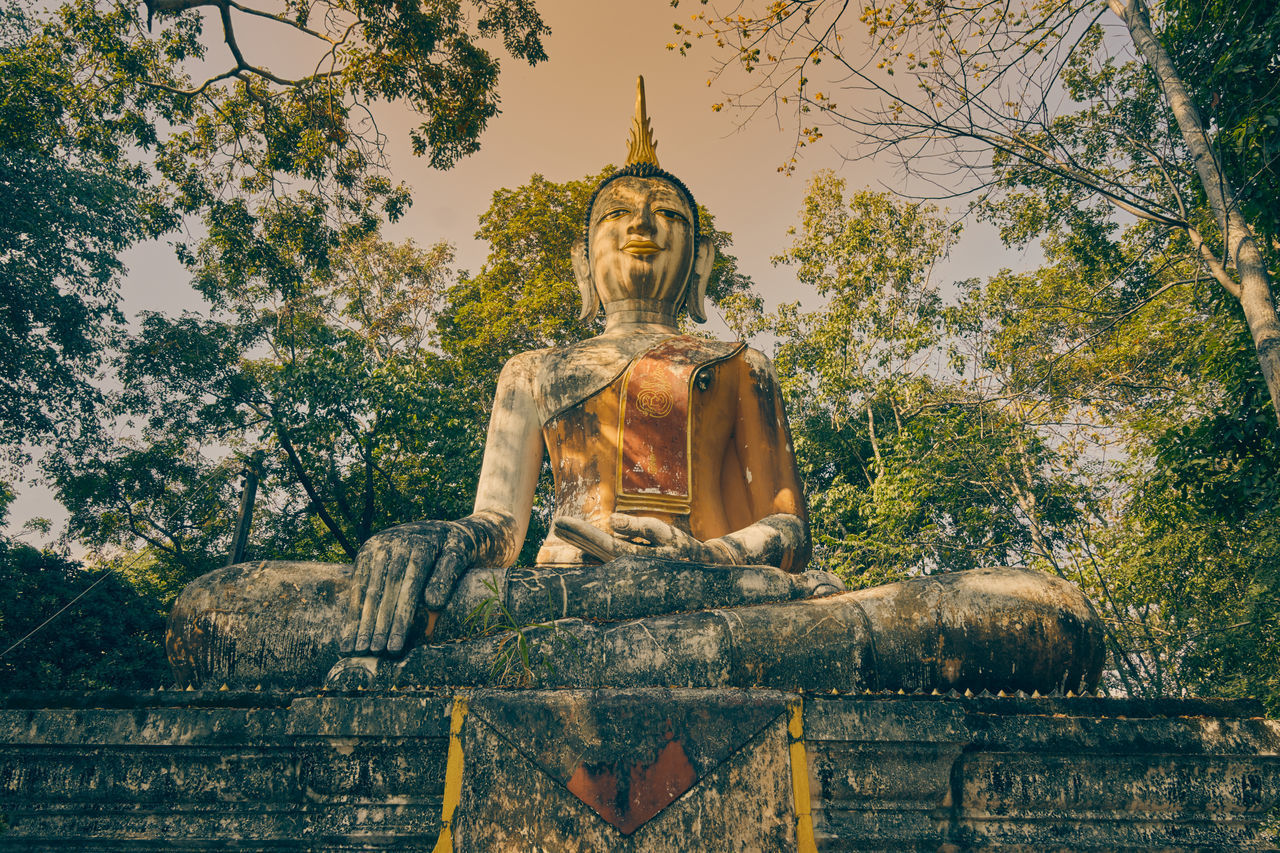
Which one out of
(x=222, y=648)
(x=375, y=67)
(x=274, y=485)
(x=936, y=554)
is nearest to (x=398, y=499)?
(x=274, y=485)

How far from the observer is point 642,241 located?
5910mm

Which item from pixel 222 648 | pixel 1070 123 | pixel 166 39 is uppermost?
pixel 166 39

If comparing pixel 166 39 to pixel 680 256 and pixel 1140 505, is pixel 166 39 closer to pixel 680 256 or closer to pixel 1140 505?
pixel 680 256

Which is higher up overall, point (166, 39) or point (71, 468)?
point (166, 39)

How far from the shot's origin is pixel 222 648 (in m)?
3.62

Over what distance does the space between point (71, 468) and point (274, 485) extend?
118 inches

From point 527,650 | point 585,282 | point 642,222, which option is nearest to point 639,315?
point 642,222

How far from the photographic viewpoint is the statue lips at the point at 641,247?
5.92m

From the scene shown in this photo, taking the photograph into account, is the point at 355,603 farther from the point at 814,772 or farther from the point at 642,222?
the point at 642,222

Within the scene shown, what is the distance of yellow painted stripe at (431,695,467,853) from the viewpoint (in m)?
2.30

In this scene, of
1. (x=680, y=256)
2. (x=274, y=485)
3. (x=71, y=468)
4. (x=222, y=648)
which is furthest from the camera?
(x=274, y=485)

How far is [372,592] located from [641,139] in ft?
14.3

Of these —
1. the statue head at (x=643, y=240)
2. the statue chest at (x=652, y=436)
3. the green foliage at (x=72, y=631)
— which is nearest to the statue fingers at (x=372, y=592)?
the statue chest at (x=652, y=436)

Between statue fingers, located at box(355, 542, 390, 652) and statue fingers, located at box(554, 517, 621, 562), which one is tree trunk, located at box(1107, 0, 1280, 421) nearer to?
statue fingers, located at box(554, 517, 621, 562)
